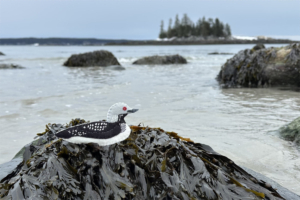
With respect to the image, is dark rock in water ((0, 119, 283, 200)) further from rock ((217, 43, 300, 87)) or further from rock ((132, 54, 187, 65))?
rock ((132, 54, 187, 65))

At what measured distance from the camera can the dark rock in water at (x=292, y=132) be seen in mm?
3829

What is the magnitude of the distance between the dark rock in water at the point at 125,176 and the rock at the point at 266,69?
7.50 meters

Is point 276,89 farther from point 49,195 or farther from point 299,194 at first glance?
point 49,195

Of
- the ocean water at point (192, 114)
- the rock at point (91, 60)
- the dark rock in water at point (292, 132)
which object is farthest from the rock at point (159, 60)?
the dark rock in water at point (292, 132)

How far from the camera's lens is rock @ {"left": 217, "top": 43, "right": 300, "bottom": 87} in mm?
8711

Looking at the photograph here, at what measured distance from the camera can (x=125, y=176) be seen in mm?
1898

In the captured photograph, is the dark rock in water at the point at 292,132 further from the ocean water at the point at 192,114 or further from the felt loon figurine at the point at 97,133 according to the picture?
the felt loon figurine at the point at 97,133

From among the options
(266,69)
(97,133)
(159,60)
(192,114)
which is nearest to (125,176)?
(97,133)

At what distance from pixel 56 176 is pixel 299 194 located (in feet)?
6.94

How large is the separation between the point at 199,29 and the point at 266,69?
113 meters

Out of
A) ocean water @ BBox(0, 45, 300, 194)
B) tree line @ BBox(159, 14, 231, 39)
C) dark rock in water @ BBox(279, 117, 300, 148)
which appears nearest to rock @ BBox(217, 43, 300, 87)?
ocean water @ BBox(0, 45, 300, 194)

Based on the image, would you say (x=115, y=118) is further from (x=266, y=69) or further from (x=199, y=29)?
(x=199, y=29)

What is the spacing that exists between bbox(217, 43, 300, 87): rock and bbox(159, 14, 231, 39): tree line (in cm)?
10839

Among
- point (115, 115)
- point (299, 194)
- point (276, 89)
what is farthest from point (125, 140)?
point (276, 89)
